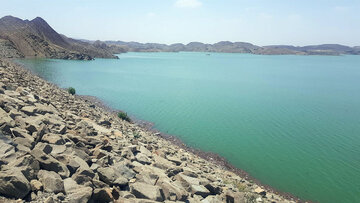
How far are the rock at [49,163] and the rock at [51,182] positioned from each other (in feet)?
1.23

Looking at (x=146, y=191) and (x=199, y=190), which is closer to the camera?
(x=146, y=191)

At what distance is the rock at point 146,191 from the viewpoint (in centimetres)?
814

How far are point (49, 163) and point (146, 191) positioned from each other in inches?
120

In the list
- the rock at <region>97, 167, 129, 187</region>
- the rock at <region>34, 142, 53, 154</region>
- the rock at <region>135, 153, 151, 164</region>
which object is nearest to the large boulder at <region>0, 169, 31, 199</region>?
the rock at <region>34, 142, 53, 154</region>

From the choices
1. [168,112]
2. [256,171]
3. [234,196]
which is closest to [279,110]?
[168,112]

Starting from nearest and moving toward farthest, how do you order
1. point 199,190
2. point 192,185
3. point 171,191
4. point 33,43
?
point 171,191 → point 199,190 → point 192,185 → point 33,43

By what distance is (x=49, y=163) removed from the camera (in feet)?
24.9

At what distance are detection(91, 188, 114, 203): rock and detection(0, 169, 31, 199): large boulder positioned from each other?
5.32ft

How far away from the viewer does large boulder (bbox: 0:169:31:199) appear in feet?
20.3

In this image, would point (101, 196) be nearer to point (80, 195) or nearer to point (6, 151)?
point (80, 195)

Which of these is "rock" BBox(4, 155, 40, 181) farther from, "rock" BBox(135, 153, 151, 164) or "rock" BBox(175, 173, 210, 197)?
"rock" BBox(175, 173, 210, 197)

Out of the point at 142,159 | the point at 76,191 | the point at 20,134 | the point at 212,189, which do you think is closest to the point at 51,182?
the point at 76,191

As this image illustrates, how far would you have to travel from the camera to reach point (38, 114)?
1199 cm

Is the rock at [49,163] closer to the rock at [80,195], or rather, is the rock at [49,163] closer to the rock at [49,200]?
the rock at [80,195]
